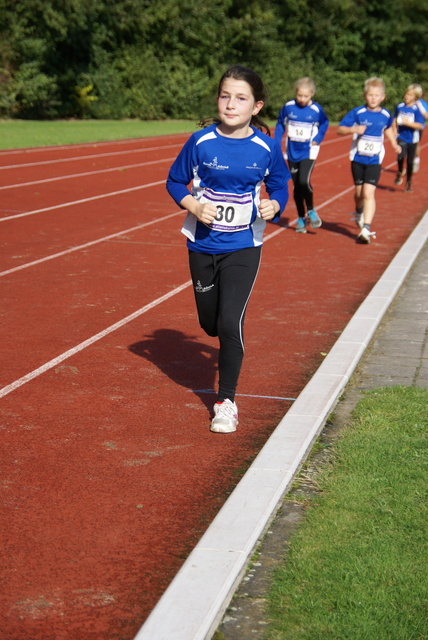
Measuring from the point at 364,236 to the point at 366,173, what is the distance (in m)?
0.81

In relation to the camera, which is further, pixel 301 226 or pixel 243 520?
pixel 301 226

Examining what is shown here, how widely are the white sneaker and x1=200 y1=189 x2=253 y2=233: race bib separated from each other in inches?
37.8

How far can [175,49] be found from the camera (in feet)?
169

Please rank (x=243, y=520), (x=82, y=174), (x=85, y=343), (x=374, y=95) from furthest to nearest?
(x=82, y=174)
(x=374, y=95)
(x=85, y=343)
(x=243, y=520)

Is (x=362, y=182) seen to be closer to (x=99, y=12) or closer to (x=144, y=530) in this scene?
(x=144, y=530)

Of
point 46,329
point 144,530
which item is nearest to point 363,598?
point 144,530

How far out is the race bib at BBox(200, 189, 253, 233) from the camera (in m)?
5.11

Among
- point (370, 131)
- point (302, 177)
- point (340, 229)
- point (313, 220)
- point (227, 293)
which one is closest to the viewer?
point (227, 293)

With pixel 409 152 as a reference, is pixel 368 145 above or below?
above

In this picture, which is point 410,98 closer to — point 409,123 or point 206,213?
point 409,123

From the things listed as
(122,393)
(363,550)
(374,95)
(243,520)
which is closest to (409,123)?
(374,95)

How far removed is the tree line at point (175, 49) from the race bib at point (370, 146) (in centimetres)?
3362

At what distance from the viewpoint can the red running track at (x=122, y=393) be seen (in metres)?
3.65

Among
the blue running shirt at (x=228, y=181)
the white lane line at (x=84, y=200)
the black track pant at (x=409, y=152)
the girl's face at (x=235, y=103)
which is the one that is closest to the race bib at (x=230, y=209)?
the blue running shirt at (x=228, y=181)
